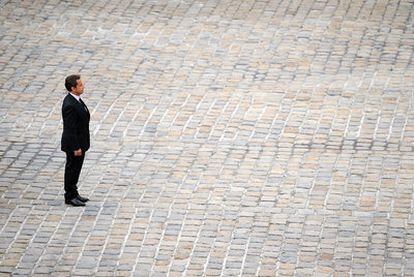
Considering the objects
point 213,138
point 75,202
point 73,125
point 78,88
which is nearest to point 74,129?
point 73,125

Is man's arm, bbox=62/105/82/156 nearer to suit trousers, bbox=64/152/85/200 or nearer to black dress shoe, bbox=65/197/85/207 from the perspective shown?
suit trousers, bbox=64/152/85/200

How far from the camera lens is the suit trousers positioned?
40.8ft

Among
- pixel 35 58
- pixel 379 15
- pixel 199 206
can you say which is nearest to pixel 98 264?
pixel 199 206

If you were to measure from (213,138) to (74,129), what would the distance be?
2713mm

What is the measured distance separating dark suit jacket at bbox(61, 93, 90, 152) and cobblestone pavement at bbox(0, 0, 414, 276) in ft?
2.72

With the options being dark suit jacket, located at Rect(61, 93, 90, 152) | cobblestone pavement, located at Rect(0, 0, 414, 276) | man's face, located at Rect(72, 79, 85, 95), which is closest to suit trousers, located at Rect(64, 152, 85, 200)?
dark suit jacket, located at Rect(61, 93, 90, 152)

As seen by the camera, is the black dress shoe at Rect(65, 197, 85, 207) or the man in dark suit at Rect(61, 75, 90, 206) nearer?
the man in dark suit at Rect(61, 75, 90, 206)

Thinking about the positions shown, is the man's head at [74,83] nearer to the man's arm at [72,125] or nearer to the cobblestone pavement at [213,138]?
the man's arm at [72,125]

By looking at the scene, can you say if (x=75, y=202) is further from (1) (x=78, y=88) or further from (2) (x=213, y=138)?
(2) (x=213, y=138)

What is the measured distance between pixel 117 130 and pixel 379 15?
6471 mm

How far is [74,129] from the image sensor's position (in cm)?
1227

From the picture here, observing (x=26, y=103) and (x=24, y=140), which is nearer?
(x=24, y=140)

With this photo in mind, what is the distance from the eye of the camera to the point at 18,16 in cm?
1883

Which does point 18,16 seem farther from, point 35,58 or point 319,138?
point 319,138
